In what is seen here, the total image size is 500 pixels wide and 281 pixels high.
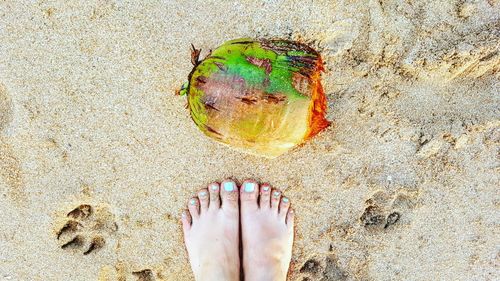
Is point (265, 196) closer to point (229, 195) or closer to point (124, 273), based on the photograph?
point (229, 195)

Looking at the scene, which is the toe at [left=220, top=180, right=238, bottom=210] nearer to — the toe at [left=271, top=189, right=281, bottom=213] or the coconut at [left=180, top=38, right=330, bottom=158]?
the toe at [left=271, top=189, right=281, bottom=213]

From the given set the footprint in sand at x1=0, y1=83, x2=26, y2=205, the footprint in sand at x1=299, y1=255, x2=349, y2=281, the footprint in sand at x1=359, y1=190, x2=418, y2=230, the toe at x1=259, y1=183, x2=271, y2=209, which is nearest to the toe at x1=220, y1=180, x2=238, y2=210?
the toe at x1=259, y1=183, x2=271, y2=209

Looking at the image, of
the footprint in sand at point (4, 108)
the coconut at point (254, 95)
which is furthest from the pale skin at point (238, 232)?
the footprint in sand at point (4, 108)

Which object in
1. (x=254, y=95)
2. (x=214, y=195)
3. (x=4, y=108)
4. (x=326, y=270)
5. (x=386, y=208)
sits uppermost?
(x=4, y=108)

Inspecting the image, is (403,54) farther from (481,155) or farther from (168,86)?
(168,86)

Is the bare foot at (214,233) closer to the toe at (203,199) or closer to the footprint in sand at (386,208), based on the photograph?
the toe at (203,199)

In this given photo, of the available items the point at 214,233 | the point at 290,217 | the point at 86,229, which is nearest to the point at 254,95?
the point at 290,217

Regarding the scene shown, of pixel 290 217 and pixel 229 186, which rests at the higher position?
pixel 229 186
